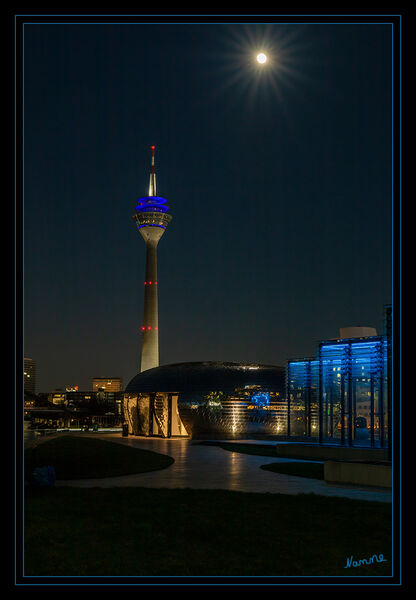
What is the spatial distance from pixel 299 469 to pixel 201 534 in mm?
13588

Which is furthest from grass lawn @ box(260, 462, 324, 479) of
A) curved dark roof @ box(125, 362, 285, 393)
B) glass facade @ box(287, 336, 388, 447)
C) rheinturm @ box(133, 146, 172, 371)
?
rheinturm @ box(133, 146, 172, 371)

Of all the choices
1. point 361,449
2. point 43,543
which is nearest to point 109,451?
point 361,449

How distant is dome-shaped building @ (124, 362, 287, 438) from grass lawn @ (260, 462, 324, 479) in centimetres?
3293

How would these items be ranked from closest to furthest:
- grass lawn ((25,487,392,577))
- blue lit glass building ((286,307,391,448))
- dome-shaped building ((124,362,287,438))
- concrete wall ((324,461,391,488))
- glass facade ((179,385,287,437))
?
grass lawn ((25,487,392,577))
concrete wall ((324,461,391,488))
blue lit glass building ((286,307,391,448))
glass facade ((179,385,287,437))
dome-shaped building ((124,362,287,438))

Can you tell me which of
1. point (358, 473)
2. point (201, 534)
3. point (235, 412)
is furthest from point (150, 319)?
point (201, 534)

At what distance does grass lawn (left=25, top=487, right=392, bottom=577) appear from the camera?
1013cm

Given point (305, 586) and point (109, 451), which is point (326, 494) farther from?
point (109, 451)

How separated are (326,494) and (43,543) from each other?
28.4 feet

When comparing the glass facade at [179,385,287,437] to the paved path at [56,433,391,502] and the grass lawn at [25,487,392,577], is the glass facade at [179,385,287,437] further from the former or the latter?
the grass lawn at [25,487,392,577]

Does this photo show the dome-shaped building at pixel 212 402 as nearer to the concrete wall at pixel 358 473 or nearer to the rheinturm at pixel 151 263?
the concrete wall at pixel 358 473

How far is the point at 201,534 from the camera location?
12.3 meters

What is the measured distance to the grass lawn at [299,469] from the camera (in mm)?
23275

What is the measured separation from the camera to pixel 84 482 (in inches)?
797

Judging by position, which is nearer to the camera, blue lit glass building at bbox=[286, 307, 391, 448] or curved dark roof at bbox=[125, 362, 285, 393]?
blue lit glass building at bbox=[286, 307, 391, 448]
